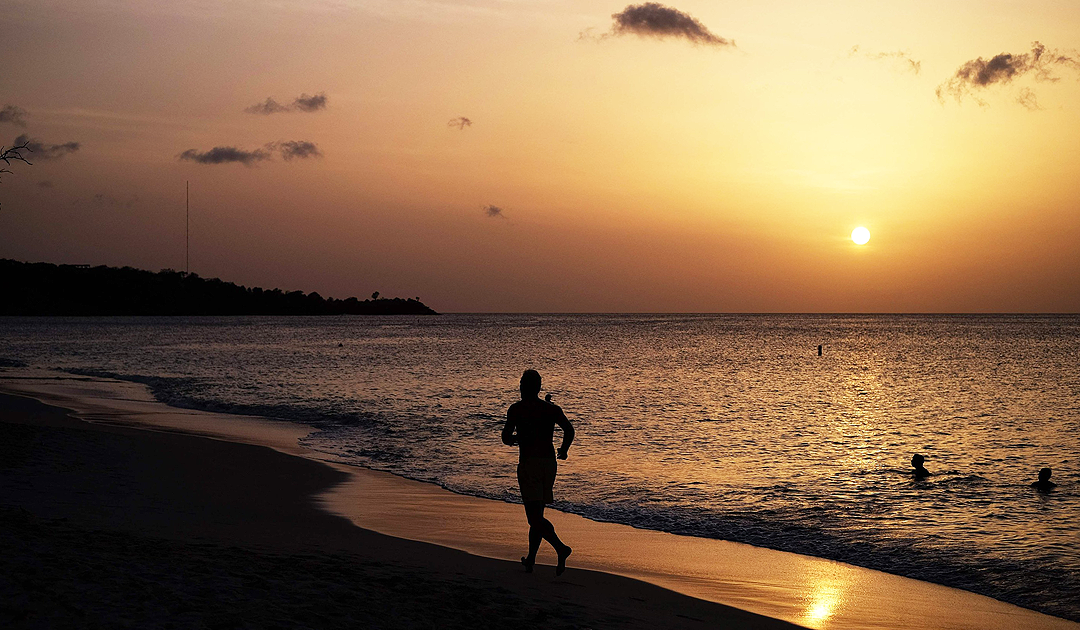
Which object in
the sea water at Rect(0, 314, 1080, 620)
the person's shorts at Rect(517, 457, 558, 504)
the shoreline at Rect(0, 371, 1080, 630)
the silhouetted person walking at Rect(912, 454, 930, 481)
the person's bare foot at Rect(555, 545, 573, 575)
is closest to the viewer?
the shoreline at Rect(0, 371, 1080, 630)

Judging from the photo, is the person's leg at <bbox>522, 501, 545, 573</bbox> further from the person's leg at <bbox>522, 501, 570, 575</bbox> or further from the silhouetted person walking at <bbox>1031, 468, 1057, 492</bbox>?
the silhouetted person walking at <bbox>1031, 468, 1057, 492</bbox>

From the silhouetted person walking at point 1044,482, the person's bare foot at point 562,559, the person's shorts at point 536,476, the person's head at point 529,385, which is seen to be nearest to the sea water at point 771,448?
the silhouetted person walking at point 1044,482

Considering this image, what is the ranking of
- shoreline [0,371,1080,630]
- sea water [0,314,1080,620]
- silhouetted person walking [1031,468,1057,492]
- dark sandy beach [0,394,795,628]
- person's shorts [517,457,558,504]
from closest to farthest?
dark sandy beach [0,394,795,628] < shoreline [0,371,1080,630] < person's shorts [517,457,558,504] < sea water [0,314,1080,620] < silhouetted person walking [1031,468,1057,492]

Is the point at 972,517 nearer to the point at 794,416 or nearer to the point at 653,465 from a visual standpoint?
the point at 653,465

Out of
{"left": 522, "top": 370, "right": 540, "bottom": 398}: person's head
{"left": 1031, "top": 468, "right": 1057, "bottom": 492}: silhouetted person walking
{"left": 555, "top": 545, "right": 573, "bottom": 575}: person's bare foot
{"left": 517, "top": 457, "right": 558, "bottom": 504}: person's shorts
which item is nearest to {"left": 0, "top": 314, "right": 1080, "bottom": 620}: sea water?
{"left": 1031, "top": 468, "right": 1057, "bottom": 492}: silhouetted person walking

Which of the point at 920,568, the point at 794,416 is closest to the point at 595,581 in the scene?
the point at 920,568

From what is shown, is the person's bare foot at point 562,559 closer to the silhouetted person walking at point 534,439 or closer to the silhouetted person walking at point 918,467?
the silhouetted person walking at point 534,439

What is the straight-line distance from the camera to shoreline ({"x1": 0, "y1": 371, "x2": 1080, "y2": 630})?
864 centimetres

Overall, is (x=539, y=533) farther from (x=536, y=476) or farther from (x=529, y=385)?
(x=529, y=385)

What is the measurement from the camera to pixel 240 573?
7.30 metres

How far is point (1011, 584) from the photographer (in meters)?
10.0

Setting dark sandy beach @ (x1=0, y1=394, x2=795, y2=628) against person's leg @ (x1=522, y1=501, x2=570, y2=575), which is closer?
dark sandy beach @ (x1=0, y1=394, x2=795, y2=628)

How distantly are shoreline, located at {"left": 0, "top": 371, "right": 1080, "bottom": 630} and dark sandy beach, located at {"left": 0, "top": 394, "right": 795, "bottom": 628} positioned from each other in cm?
53

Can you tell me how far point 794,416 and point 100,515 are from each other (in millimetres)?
25252
